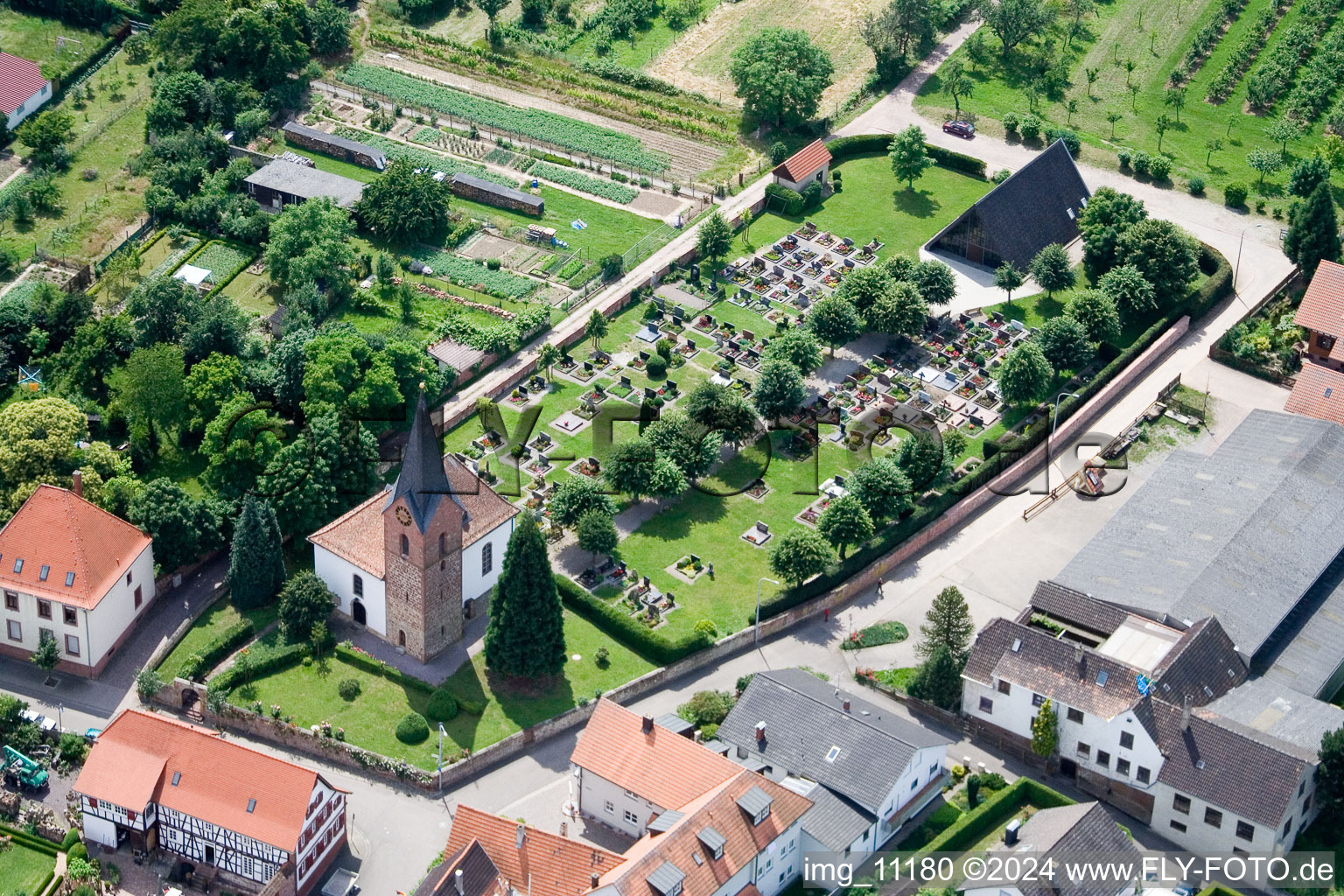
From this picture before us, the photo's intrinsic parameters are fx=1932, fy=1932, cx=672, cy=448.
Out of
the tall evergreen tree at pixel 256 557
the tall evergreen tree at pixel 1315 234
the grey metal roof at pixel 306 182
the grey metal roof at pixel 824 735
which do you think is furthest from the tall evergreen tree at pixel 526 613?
the tall evergreen tree at pixel 1315 234

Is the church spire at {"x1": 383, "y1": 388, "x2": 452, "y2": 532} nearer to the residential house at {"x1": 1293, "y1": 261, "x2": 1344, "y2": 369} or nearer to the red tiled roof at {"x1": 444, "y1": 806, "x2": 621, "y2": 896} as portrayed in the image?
the red tiled roof at {"x1": 444, "y1": 806, "x2": 621, "y2": 896}

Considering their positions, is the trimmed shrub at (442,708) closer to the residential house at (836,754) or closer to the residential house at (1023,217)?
the residential house at (836,754)

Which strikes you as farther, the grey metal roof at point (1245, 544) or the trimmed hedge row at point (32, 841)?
the grey metal roof at point (1245, 544)

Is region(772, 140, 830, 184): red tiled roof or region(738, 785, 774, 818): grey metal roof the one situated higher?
region(738, 785, 774, 818): grey metal roof

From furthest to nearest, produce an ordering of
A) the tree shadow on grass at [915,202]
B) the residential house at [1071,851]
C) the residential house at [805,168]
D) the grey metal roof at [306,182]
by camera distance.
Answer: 1. the tree shadow on grass at [915,202]
2. the residential house at [805,168]
3. the grey metal roof at [306,182]
4. the residential house at [1071,851]

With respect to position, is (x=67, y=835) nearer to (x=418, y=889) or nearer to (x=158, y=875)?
(x=158, y=875)

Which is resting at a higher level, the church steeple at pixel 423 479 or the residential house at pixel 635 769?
the church steeple at pixel 423 479

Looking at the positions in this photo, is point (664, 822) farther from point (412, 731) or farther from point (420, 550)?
point (420, 550)

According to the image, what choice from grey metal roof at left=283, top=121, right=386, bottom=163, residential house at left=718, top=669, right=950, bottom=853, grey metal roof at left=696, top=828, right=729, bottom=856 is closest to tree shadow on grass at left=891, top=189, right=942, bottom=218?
grey metal roof at left=283, top=121, right=386, bottom=163
